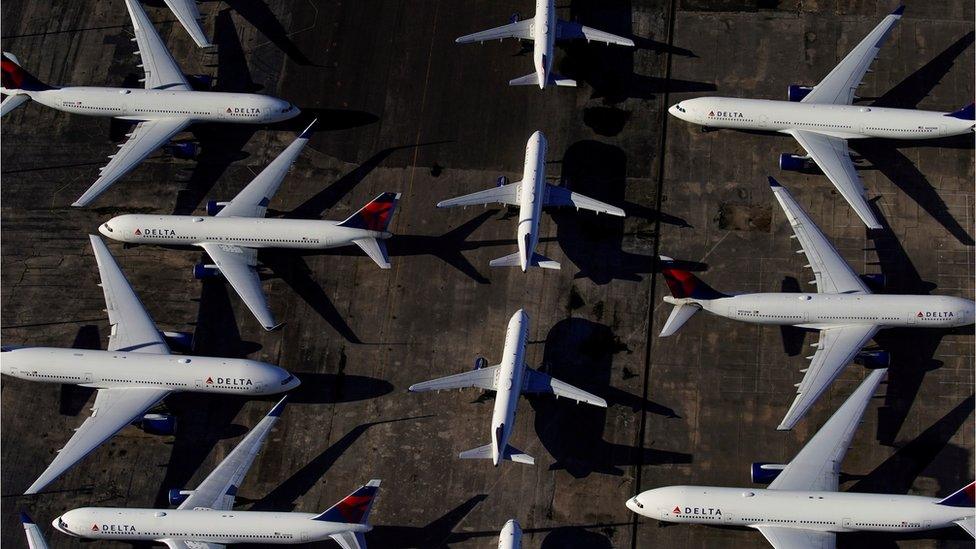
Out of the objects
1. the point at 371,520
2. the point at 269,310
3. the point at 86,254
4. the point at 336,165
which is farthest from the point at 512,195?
the point at 86,254

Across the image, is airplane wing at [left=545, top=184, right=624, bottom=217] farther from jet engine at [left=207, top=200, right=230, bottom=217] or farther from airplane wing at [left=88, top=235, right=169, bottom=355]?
airplane wing at [left=88, top=235, right=169, bottom=355]

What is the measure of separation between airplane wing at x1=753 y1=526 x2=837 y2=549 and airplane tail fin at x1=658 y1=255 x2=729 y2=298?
13547mm

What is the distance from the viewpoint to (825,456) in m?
45.7

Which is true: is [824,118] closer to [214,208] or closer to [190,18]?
[214,208]

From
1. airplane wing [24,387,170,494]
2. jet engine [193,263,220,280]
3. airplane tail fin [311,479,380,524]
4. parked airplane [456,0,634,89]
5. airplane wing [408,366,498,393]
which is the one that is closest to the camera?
airplane tail fin [311,479,380,524]

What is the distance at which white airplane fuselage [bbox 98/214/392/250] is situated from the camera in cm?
5075

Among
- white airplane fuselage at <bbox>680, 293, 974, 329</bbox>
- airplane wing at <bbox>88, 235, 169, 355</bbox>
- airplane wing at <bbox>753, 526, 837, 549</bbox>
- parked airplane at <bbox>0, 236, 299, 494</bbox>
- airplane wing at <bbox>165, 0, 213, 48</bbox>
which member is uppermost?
airplane wing at <bbox>165, 0, 213, 48</bbox>

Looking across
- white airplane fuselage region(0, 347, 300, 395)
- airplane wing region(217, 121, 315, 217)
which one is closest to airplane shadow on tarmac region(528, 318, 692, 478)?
white airplane fuselage region(0, 347, 300, 395)

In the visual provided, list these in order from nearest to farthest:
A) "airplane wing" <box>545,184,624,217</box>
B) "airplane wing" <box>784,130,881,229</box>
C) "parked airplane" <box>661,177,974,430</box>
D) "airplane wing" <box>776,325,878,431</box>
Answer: "airplane wing" <box>776,325,878,431</box>, "parked airplane" <box>661,177,974,430</box>, "airplane wing" <box>784,130,881,229</box>, "airplane wing" <box>545,184,624,217</box>

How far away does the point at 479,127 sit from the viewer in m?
56.1

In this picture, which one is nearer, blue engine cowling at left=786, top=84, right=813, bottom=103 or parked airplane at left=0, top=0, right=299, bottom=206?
parked airplane at left=0, top=0, right=299, bottom=206

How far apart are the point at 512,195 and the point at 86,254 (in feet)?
93.2

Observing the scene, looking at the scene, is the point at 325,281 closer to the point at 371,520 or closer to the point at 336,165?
the point at 336,165

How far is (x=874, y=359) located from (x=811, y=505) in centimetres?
1030
